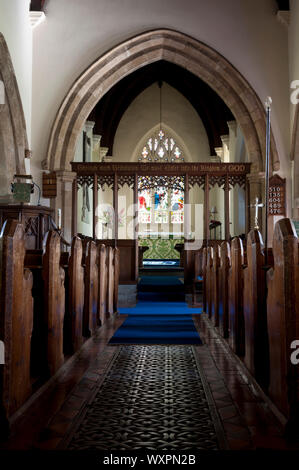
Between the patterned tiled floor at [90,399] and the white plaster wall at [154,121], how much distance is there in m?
12.4

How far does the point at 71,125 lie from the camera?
888 centimetres

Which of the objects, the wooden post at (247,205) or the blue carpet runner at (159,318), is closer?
the blue carpet runner at (159,318)

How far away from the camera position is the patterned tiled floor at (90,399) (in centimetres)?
163

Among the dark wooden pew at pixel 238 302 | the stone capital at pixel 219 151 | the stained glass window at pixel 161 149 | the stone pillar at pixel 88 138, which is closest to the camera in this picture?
the dark wooden pew at pixel 238 302

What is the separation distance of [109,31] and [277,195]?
4.43 meters

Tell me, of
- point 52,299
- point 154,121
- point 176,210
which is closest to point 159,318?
point 52,299

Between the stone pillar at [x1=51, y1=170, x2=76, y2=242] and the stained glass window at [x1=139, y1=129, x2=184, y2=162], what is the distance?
683cm

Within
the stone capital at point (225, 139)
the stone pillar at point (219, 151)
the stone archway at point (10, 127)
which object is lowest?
the stone archway at point (10, 127)

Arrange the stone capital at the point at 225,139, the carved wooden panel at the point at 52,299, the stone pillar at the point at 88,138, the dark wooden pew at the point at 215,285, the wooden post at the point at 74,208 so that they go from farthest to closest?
the stone capital at the point at 225,139, the stone pillar at the point at 88,138, the wooden post at the point at 74,208, the dark wooden pew at the point at 215,285, the carved wooden panel at the point at 52,299

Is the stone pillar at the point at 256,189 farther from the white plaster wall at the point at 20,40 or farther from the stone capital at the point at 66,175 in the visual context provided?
the white plaster wall at the point at 20,40

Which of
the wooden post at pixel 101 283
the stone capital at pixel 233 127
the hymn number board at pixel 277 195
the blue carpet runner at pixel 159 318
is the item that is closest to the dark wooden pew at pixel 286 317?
the blue carpet runner at pixel 159 318

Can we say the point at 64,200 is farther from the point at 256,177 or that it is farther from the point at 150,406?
the point at 150,406

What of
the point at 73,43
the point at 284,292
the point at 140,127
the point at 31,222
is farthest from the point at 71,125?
the point at 284,292
